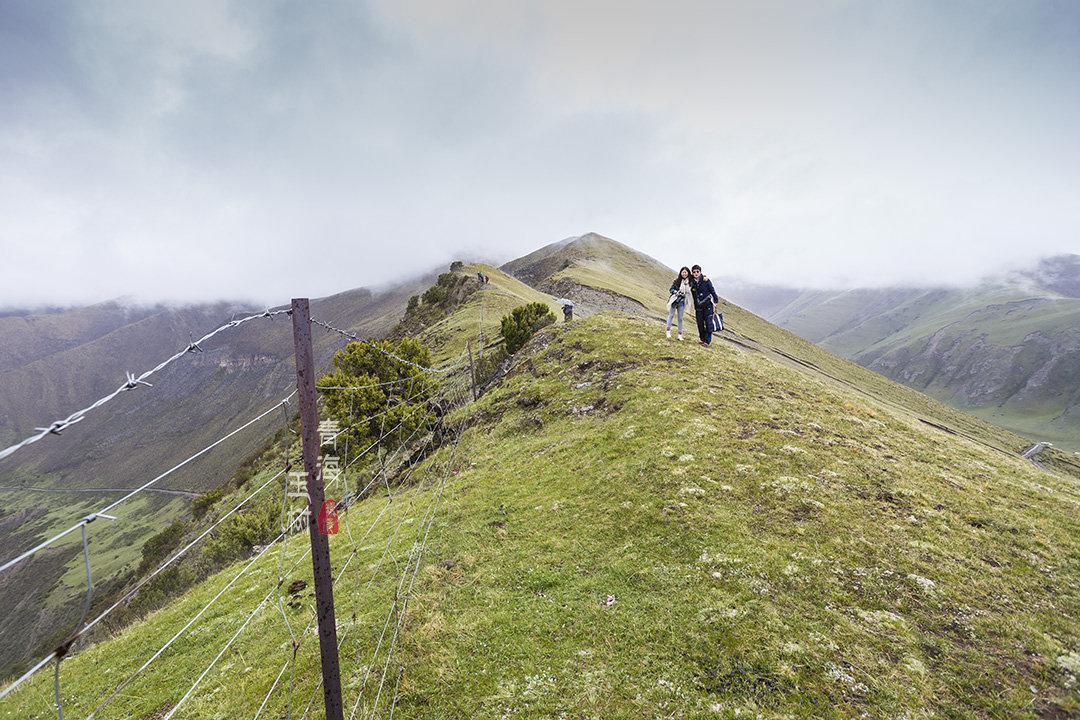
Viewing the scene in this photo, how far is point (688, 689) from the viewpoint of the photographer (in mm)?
9617

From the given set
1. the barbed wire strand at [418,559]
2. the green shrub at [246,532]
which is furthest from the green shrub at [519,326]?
the green shrub at [246,532]

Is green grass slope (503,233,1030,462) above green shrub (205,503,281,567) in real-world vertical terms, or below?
above

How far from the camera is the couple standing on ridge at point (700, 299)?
82.6 ft

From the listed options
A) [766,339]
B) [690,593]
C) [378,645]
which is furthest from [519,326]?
[766,339]

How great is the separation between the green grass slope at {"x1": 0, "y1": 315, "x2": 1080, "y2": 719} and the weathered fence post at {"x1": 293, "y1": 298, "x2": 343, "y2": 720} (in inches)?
123

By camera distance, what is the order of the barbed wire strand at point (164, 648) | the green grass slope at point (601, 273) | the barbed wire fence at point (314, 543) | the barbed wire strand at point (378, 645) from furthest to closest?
the green grass slope at point (601, 273) → the barbed wire strand at point (378, 645) → the barbed wire strand at point (164, 648) → the barbed wire fence at point (314, 543)

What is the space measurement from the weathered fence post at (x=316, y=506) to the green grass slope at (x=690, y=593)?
10.2ft

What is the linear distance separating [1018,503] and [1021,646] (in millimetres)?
7144

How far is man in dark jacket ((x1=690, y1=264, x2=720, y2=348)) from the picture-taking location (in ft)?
82.1

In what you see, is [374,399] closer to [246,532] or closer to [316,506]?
[246,532]

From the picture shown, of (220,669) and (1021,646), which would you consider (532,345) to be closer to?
(220,669)

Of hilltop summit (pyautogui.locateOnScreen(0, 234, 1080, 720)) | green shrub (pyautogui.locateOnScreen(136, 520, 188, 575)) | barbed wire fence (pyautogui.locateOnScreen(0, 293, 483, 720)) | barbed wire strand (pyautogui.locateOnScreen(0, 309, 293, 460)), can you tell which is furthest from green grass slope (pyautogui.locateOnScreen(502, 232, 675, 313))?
barbed wire strand (pyautogui.locateOnScreen(0, 309, 293, 460))

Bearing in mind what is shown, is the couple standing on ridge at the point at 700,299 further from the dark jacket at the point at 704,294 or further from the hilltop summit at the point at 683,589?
the hilltop summit at the point at 683,589

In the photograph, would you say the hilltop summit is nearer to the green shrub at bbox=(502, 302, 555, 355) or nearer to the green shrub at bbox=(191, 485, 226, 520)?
the green shrub at bbox=(502, 302, 555, 355)
